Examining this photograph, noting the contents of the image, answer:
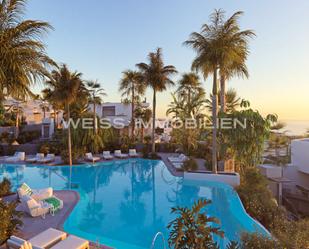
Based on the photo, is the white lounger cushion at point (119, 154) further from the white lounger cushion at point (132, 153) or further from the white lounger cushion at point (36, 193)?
the white lounger cushion at point (36, 193)

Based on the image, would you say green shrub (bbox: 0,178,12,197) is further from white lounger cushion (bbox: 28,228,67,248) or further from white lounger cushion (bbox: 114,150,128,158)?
white lounger cushion (bbox: 114,150,128,158)

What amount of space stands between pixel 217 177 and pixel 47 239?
8992 mm

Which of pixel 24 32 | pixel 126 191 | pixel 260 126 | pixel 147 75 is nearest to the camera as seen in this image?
pixel 24 32

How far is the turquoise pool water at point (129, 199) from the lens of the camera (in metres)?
6.49

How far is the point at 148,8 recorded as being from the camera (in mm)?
14344

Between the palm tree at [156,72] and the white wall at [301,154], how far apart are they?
10.9 m

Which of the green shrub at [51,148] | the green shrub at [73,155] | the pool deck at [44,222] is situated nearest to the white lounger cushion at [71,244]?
the pool deck at [44,222]

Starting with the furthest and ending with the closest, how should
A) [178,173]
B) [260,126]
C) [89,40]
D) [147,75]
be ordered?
[147,75]
[89,40]
[178,173]
[260,126]

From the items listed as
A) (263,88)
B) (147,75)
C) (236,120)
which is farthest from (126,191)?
(263,88)

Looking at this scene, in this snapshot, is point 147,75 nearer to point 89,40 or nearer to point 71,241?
point 89,40

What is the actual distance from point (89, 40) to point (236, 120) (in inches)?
486

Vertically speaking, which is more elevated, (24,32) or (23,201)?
(24,32)

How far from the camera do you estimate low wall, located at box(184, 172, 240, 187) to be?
11.4 m

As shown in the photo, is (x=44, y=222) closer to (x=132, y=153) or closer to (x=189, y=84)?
(x=132, y=153)
